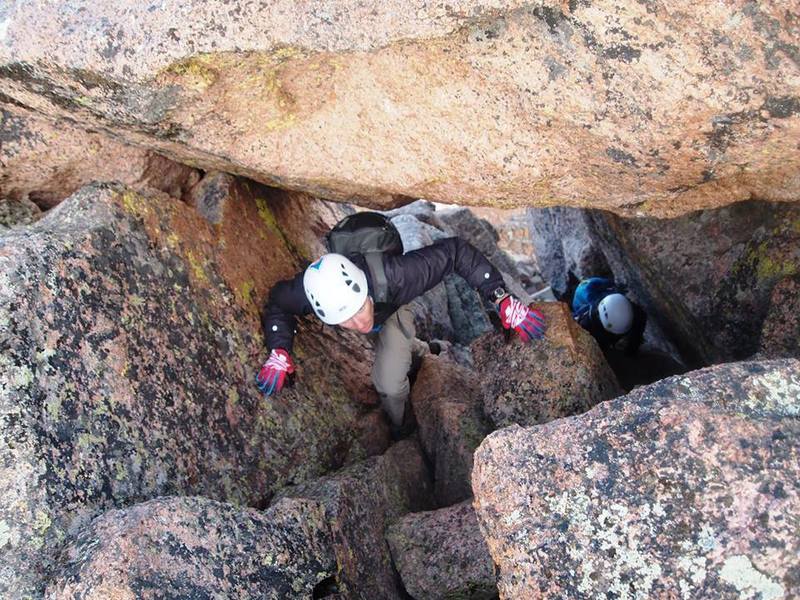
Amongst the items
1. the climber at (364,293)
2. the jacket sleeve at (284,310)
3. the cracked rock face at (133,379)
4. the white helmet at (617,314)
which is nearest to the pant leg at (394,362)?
the climber at (364,293)

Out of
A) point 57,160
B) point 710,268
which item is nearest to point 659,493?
point 710,268

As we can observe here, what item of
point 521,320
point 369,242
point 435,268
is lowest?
point 521,320

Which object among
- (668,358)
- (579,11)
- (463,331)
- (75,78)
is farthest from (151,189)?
(668,358)

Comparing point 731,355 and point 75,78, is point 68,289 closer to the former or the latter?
point 75,78

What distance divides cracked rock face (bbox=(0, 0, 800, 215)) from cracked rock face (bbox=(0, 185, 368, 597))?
0.95m

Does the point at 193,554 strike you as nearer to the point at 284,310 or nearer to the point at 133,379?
the point at 133,379

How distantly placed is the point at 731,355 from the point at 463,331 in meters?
4.13

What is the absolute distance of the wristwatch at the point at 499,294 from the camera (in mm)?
7098

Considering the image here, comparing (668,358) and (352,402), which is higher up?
(352,402)

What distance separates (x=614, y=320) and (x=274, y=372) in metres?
5.06

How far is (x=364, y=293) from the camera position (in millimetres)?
6961

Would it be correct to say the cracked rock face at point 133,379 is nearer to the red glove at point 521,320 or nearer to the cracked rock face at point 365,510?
the cracked rock face at point 365,510

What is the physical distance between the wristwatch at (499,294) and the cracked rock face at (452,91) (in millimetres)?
1067

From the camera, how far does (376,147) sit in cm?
598
